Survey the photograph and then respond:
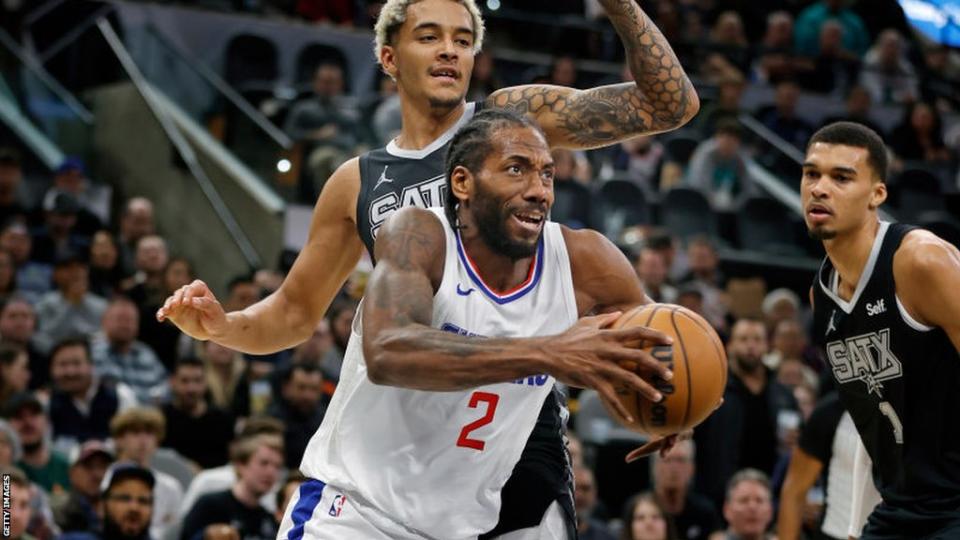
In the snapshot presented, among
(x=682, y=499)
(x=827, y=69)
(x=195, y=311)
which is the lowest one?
(x=682, y=499)

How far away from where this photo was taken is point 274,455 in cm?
805

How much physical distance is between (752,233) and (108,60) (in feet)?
19.9

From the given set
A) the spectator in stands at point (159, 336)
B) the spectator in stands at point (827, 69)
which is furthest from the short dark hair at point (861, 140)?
the spectator in stands at point (827, 69)

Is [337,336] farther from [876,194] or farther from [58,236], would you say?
[876,194]

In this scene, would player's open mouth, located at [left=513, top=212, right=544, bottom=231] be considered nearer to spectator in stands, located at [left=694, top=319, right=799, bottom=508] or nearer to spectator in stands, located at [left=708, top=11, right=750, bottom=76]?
spectator in stands, located at [left=694, top=319, right=799, bottom=508]

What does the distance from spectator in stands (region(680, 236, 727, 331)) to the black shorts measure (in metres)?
6.26

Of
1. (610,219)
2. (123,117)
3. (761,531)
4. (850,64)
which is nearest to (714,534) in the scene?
(761,531)

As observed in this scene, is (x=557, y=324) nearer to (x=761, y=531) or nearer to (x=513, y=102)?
(x=513, y=102)

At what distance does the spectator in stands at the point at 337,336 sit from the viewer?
9.81 meters

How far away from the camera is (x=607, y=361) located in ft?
11.4

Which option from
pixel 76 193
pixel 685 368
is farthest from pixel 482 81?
pixel 685 368

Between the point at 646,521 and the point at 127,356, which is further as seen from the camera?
the point at 127,356

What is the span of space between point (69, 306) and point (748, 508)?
4788mm

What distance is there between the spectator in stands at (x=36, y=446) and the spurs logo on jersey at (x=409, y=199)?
3.97 meters
